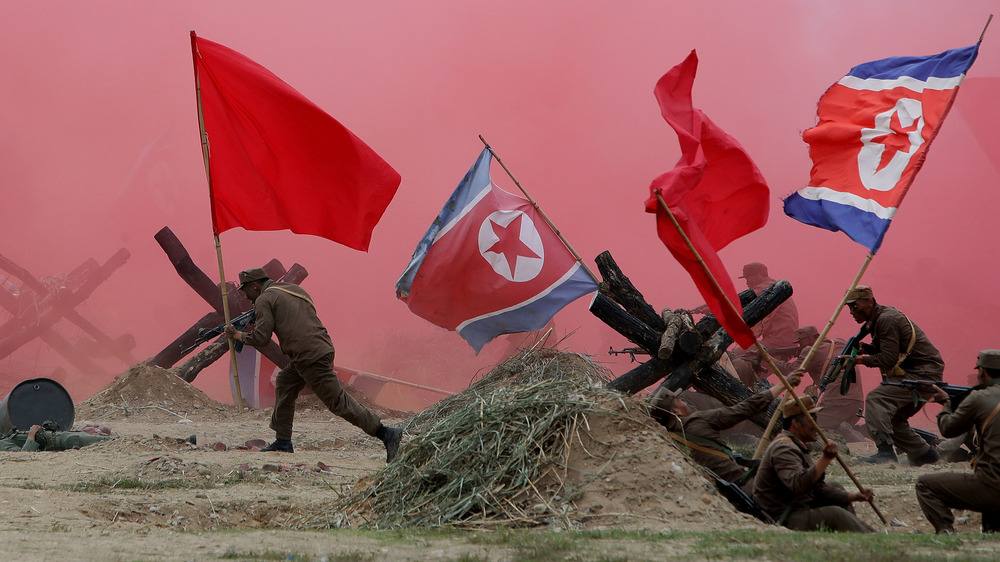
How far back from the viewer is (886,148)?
23.7 feet

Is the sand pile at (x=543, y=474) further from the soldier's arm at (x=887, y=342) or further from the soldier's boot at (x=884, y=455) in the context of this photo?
the soldier's boot at (x=884, y=455)

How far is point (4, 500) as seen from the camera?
5.36m

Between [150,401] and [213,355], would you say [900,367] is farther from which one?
[213,355]

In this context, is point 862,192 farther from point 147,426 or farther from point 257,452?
point 147,426

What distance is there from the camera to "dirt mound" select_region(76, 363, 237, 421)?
12883mm

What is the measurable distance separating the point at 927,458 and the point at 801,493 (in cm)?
449

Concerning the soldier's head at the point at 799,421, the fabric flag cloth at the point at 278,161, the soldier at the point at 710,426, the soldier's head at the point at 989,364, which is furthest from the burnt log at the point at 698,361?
the soldier's head at the point at 989,364

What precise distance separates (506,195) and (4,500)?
5.16m

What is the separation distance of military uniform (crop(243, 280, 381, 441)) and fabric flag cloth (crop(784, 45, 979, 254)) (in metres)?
4.07

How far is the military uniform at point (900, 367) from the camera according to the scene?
27.4 feet

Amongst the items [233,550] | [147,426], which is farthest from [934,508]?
[147,426]

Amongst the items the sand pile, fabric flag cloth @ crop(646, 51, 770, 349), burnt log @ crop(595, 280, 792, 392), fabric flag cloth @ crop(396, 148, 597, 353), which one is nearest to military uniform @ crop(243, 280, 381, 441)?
fabric flag cloth @ crop(396, 148, 597, 353)

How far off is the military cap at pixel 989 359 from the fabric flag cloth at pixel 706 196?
138cm

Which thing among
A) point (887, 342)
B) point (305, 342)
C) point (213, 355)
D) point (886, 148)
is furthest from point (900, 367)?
point (213, 355)
